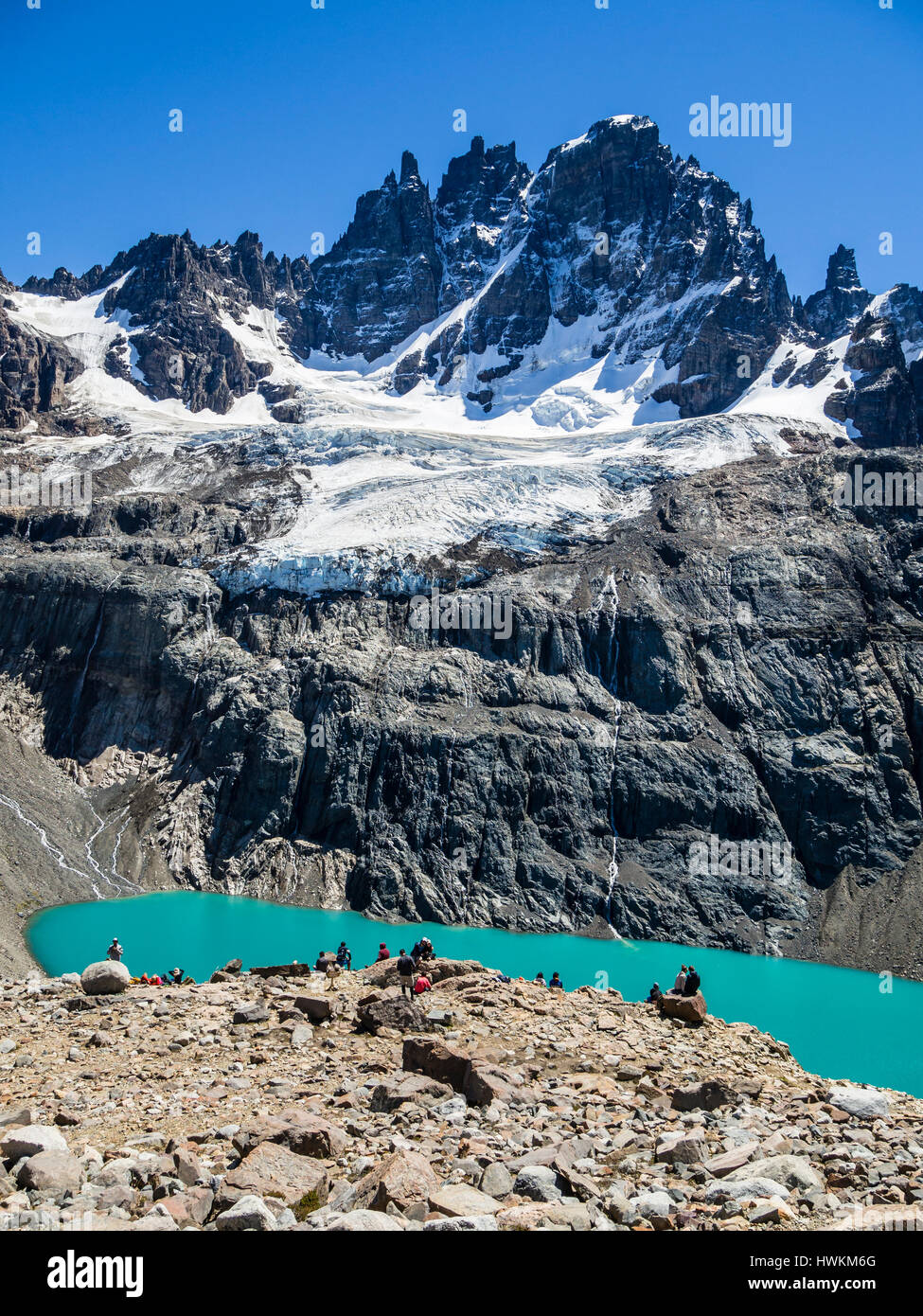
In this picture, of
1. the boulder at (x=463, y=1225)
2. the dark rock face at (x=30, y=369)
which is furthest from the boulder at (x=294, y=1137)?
Result: the dark rock face at (x=30, y=369)

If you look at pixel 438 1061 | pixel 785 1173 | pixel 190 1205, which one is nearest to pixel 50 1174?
pixel 190 1205

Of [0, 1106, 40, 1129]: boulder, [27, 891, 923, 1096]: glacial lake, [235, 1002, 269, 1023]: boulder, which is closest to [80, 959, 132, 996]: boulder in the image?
[235, 1002, 269, 1023]: boulder

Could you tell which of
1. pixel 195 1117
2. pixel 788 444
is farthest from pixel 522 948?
pixel 788 444

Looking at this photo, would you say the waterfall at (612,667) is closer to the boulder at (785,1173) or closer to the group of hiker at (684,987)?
the group of hiker at (684,987)

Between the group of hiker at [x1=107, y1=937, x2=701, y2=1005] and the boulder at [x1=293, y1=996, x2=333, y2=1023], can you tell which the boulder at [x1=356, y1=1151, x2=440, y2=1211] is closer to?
the boulder at [x1=293, y1=996, x2=333, y2=1023]

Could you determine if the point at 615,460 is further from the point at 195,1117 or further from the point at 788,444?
the point at 195,1117

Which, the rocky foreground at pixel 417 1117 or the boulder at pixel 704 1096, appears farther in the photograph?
the boulder at pixel 704 1096
